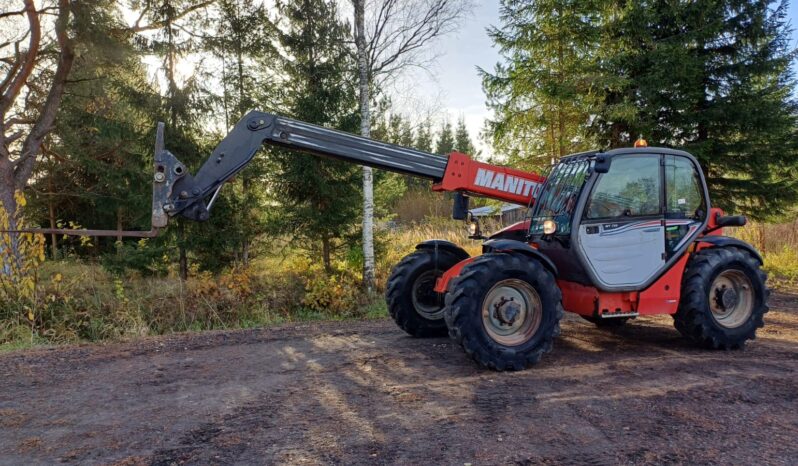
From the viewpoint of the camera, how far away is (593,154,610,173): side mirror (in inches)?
206

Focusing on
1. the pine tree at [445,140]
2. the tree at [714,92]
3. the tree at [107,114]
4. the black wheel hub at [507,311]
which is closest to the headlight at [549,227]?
the black wheel hub at [507,311]

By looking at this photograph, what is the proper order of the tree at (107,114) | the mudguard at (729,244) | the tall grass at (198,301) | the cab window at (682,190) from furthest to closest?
the tree at (107,114), the tall grass at (198,301), the mudguard at (729,244), the cab window at (682,190)

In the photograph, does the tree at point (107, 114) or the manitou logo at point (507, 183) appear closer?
the manitou logo at point (507, 183)

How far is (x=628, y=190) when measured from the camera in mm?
5562

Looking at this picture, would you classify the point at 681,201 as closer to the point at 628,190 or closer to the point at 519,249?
the point at 628,190

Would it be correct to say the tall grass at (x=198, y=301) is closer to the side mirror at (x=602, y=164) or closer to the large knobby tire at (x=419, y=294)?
the large knobby tire at (x=419, y=294)

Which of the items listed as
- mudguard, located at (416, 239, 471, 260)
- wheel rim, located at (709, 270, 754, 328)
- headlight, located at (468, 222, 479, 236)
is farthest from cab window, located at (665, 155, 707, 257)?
mudguard, located at (416, 239, 471, 260)

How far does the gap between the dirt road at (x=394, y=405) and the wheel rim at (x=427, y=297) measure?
38 cm

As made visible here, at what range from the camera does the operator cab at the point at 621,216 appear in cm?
540

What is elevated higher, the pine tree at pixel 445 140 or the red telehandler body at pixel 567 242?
the pine tree at pixel 445 140

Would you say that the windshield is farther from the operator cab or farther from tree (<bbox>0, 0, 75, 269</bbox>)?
tree (<bbox>0, 0, 75, 269</bbox>)

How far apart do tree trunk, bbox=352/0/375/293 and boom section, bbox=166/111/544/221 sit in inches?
194

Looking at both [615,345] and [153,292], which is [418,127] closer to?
[153,292]

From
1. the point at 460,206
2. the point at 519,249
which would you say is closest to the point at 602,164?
the point at 519,249
